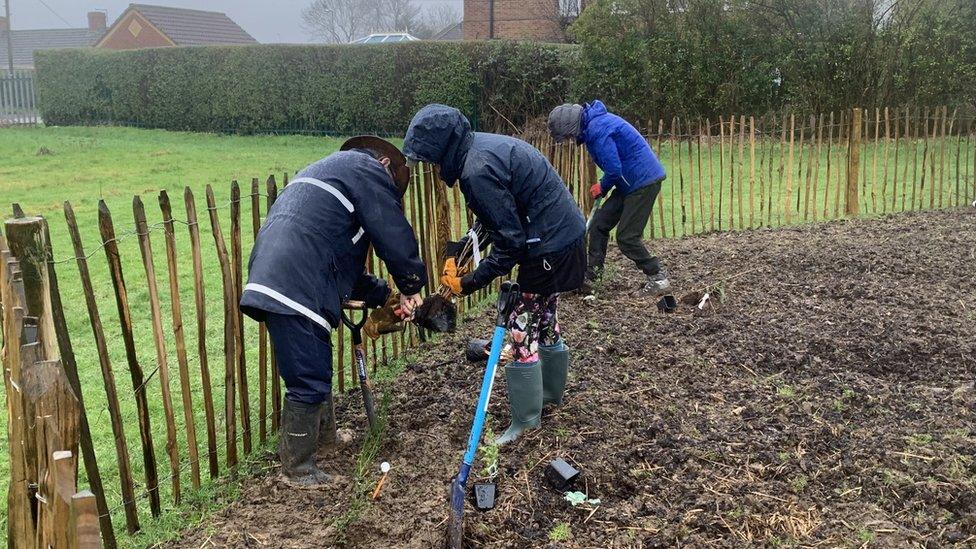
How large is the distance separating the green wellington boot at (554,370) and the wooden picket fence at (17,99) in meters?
24.5

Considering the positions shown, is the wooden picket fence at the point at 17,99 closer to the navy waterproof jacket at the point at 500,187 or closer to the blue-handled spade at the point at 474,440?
the navy waterproof jacket at the point at 500,187

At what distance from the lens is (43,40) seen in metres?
57.4

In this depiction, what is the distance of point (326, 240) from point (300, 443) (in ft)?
2.96

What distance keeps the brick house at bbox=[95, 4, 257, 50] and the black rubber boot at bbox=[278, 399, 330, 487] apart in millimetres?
41432

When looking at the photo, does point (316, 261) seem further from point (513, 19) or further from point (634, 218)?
point (513, 19)

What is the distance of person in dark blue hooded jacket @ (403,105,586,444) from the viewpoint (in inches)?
132

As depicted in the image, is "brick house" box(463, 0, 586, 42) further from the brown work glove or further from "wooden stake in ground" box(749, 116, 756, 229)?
the brown work glove

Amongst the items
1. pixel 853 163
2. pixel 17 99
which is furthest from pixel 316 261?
pixel 17 99

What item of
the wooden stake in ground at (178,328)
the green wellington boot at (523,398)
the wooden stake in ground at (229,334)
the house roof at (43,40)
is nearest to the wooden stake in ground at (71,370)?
the wooden stake in ground at (178,328)

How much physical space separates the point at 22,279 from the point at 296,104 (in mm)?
18574

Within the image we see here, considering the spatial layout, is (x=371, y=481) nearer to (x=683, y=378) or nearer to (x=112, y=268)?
(x=112, y=268)

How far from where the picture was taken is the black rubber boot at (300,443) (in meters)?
3.38

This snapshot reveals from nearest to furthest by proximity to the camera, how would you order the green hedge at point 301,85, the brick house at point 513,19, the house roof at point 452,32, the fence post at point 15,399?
1. the fence post at point 15,399
2. the green hedge at point 301,85
3. the brick house at point 513,19
4. the house roof at point 452,32

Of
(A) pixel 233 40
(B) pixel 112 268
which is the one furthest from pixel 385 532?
(A) pixel 233 40
